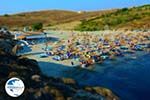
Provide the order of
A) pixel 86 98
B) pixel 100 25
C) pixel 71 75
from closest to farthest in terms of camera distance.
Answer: pixel 86 98 → pixel 71 75 → pixel 100 25

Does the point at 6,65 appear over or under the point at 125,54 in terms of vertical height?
over

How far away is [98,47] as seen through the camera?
7531 centimetres

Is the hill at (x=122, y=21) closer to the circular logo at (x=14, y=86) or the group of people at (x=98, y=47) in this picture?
the group of people at (x=98, y=47)

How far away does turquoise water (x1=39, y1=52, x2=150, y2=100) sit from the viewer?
44.5 metres

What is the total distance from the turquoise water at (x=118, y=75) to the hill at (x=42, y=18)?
7259cm

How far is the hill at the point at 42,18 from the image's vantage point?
13757cm

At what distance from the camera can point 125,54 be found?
239 ft

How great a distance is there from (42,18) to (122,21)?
41.2 metres

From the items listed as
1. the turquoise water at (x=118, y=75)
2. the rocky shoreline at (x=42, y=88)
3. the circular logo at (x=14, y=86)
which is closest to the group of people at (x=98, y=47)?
the turquoise water at (x=118, y=75)

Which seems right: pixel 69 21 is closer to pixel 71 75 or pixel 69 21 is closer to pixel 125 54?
pixel 125 54

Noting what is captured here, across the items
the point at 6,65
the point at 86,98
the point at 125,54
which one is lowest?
the point at 125,54

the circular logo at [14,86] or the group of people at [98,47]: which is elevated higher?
the circular logo at [14,86]

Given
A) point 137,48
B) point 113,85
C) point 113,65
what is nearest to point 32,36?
point 137,48

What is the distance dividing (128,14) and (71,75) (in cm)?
8179
